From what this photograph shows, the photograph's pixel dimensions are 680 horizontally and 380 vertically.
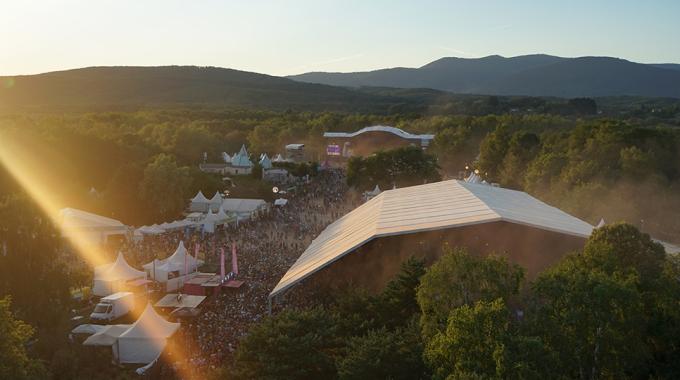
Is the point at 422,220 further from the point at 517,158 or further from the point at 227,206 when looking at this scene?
the point at 517,158

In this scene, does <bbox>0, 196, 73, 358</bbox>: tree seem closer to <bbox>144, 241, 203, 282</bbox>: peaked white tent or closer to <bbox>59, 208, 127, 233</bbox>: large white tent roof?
<bbox>144, 241, 203, 282</bbox>: peaked white tent

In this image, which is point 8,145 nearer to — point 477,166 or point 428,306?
point 428,306

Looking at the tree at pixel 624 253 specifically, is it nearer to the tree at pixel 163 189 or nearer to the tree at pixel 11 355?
the tree at pixel 11 355

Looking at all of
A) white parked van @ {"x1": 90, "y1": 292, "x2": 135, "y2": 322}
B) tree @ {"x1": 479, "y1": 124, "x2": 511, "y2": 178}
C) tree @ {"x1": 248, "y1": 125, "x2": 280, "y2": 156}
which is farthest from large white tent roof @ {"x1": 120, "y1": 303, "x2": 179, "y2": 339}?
tree @ {"x1": 248, "y1": 125, "x2": 280, "y2": 156}

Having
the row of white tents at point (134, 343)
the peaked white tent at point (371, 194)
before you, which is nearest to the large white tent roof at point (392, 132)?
the peaked white tent at point (371, 194)

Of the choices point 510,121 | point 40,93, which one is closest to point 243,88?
point 40,93

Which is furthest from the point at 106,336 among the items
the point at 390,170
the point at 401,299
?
the point at 390,170
